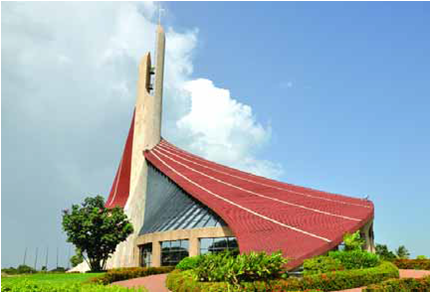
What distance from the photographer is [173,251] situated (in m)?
26.2

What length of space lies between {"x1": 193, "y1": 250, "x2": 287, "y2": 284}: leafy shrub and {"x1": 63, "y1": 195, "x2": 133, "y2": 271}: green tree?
1361 centimetres

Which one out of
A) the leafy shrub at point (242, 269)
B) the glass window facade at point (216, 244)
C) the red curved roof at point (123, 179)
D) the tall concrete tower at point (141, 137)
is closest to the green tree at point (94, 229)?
the tall concrete tower at point (141, 137)

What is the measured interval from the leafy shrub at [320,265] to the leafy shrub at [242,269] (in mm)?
1985

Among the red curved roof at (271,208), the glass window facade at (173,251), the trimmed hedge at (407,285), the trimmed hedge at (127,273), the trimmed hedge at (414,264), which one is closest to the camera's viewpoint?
the trimmed hedge at (407,285)

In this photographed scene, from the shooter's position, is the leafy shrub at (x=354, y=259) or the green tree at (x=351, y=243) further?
the green tree at (x=351, y=243)

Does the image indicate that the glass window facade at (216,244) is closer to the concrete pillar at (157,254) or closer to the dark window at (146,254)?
the concrete pillar at (157,254)

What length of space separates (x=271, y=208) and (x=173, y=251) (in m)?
7.35

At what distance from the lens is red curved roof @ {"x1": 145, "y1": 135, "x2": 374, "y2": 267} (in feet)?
61.8

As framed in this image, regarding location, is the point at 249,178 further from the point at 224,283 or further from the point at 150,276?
the point at 224,283

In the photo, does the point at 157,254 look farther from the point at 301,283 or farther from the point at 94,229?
the point at 301,283

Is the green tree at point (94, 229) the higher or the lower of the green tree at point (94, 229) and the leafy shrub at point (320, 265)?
the higher

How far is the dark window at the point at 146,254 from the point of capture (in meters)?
28.7

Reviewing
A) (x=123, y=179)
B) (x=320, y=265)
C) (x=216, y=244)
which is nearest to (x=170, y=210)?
(x=216, y=244)

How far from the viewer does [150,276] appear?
2212cm
